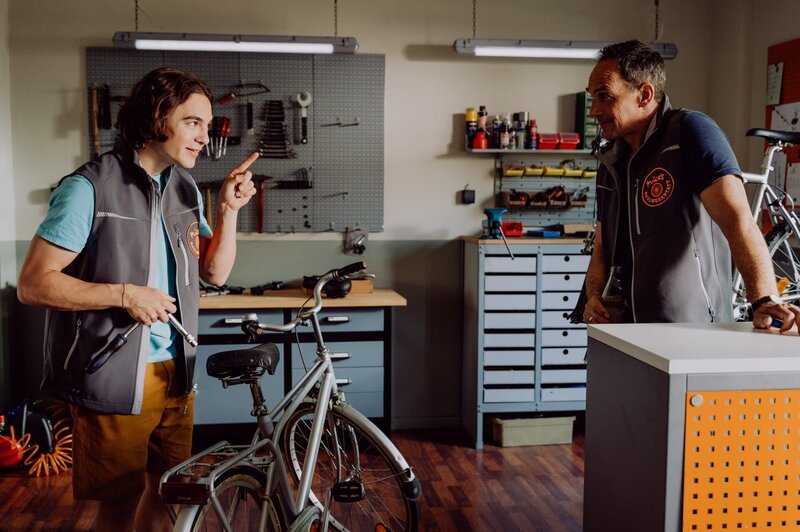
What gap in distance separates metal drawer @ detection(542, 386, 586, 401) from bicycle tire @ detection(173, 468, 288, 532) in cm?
209

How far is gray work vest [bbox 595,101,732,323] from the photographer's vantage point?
5.74 feet

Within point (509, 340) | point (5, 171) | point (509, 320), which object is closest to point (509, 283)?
point (509, 320)

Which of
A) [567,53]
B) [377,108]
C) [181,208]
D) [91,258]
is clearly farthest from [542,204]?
[91,258]

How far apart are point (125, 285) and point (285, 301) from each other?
190 centimetres

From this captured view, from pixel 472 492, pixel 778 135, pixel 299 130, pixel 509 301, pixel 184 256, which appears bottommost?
pixel 472 492

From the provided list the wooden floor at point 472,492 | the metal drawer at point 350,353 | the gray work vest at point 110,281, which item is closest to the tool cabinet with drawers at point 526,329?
the wooden floor at point 472,492

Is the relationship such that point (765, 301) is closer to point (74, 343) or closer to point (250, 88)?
point (74, 343)

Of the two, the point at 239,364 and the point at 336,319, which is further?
the point at 336,319

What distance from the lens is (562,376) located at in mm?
3635

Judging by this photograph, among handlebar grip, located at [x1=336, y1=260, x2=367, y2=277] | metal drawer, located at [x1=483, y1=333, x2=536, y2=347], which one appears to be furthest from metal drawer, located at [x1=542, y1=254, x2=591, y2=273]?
handlebar grip, located at [x1=336, y1=260, x2=367, y2=277]

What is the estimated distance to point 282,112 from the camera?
3803 mm

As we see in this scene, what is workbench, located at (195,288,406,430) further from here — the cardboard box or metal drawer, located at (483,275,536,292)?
the cardboard box

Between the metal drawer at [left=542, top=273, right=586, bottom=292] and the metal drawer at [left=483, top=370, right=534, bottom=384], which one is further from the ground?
the metal drawer at [left=542, top=273, right=586, bottom=292]

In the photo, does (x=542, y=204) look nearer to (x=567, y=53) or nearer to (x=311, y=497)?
(x=567, y=53)
